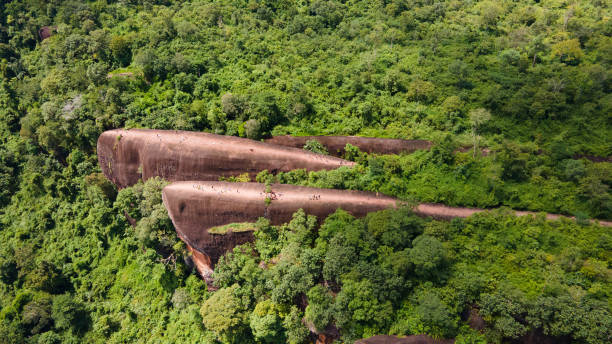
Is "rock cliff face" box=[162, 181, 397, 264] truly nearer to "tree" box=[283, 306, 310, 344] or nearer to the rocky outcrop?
the rocky outcrop

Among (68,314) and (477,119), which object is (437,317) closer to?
(477,119)

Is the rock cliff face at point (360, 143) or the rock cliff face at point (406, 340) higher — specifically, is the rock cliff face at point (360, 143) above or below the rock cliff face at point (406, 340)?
above

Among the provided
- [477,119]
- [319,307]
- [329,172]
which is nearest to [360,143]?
[329,172]

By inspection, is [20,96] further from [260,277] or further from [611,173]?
[611,173]

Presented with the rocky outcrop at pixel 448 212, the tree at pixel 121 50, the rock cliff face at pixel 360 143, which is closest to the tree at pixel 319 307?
the rocky outcrop at pixel 448 212

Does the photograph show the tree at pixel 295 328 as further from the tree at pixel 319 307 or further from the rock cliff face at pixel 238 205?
the rock cliff face at pixel 238 205

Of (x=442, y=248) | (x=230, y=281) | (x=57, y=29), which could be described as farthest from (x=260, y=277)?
(x=57, y=29)
